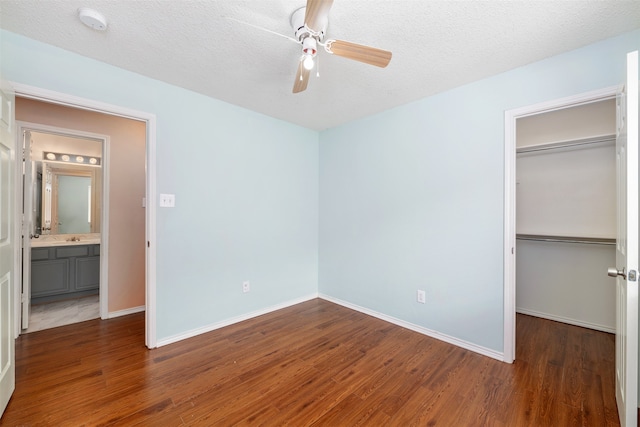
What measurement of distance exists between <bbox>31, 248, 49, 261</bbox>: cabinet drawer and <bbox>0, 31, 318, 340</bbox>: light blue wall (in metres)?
2.40

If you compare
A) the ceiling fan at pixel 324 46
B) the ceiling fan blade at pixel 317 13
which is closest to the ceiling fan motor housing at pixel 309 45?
the ceiling fan at pixel 324 46

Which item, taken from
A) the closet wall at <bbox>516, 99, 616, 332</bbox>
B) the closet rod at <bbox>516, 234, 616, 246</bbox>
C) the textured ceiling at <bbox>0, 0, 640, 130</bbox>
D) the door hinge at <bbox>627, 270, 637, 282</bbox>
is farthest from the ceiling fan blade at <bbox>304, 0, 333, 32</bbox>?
the closet rod at <bbox>516, 234, 616, 246</bbox>

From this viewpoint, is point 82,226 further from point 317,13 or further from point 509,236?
point 509,236

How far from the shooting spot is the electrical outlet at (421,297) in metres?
2.76

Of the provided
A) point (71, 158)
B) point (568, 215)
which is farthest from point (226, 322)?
point (568, 215)

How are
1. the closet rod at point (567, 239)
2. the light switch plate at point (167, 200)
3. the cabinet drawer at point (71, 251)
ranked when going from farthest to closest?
the cabinet drawer at point (71, 251) < the closet rod at point (567, 239) < the light switch plate at point (167, 200)

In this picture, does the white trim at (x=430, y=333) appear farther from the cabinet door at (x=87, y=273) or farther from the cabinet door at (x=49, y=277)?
the cabinet door at (x=49, y=277)

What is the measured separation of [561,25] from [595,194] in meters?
2.06

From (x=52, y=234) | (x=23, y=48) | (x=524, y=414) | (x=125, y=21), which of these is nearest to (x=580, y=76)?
(x=524, y=414)

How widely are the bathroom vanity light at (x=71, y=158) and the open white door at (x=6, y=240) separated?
2.80 meters

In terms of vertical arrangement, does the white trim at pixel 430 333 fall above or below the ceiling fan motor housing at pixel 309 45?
below

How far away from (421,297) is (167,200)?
267 centimetres

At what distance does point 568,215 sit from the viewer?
118 inches

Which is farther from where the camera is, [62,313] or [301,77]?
[62,313]
